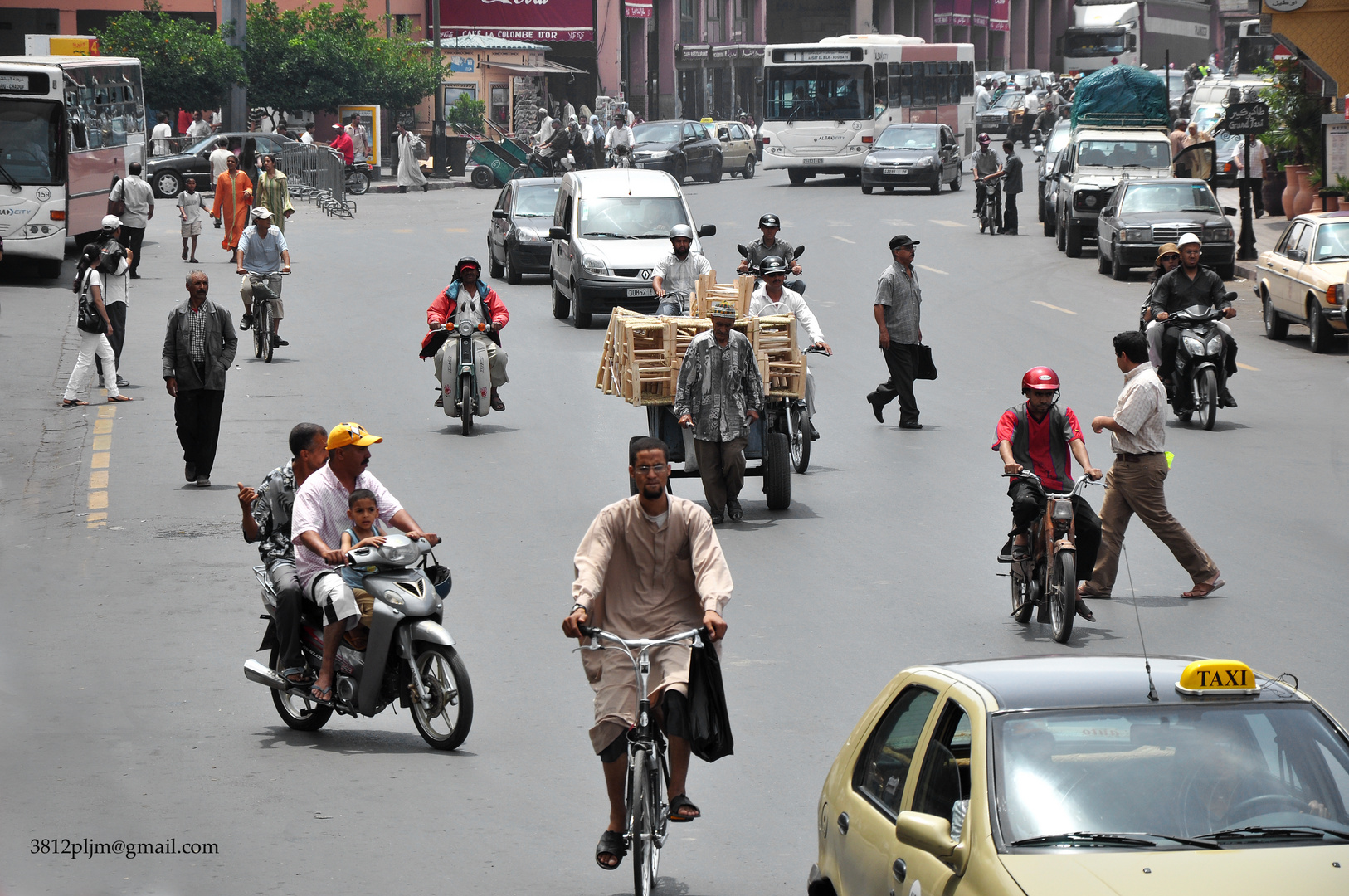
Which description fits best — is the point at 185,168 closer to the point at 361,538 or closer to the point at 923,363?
the point at 923,363

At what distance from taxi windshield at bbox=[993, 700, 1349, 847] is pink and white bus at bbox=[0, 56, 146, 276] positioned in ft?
83.1

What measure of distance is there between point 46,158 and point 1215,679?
26011mm

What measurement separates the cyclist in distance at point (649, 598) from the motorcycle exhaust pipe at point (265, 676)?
8.13 ft

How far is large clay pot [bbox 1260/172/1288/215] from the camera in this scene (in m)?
36.9

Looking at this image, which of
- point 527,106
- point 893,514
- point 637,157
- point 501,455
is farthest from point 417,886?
point 527,106

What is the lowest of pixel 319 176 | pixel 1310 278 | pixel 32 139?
pixel 1310 278

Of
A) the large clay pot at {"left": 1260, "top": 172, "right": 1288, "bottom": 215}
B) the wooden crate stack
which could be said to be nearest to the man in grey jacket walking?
the wooden crate stack

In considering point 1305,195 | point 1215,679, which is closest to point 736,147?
point 1305,195

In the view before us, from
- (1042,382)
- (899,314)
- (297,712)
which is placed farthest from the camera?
(899,314)

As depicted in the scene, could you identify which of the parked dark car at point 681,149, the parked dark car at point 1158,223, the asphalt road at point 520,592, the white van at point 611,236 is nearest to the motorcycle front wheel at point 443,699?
the asphalt road at point 520,592

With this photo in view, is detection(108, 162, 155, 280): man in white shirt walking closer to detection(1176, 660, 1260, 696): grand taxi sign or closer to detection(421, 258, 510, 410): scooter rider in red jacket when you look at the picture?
detection(421, 258, 510, 410): scooter rider in red jacket

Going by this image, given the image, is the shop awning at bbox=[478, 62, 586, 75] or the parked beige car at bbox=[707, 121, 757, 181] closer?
the parked beige car at bbox=[707, 121, 757, 181]

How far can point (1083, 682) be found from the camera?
4883 mm

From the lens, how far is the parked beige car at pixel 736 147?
5150 centimetres
